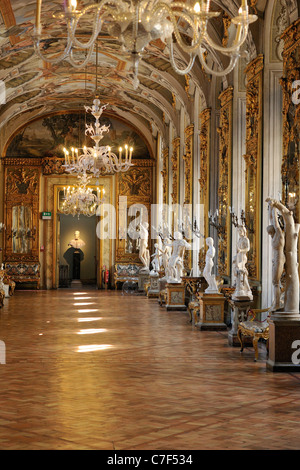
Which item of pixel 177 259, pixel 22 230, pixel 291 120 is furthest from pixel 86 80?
pixel 291 120

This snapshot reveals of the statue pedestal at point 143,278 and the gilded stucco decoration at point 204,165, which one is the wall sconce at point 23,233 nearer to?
the statue pedestal at point 143,278

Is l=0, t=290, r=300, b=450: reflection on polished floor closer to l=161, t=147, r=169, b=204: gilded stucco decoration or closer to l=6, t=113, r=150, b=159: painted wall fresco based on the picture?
l=161, t=147, r=169, b=204: gilded stucco decoration

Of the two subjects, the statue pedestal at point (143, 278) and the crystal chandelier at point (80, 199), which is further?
the statue pedestal at point (143, 278)

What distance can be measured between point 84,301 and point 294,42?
13.1 m

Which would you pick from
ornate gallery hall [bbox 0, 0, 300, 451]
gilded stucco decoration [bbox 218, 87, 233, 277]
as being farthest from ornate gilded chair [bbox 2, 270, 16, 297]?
gilded stucco decoration [bbox 218, 87, 233, 277]

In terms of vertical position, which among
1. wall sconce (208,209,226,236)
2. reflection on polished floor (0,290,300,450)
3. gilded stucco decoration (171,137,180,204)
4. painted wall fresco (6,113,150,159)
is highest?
painted wall fresco (6,113,150,159)

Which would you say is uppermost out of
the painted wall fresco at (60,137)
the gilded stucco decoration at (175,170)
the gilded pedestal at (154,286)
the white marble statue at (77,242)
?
the painted wall fresco at (60,137)

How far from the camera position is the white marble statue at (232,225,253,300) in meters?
11.6

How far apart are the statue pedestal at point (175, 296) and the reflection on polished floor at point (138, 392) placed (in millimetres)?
4501

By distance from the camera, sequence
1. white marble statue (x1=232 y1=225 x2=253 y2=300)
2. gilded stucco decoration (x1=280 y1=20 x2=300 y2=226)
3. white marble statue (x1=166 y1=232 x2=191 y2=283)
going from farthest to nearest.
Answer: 1. white marble statue (x1=166 y1=232 x2=191 y2=283)
2. white marble statue (x1=232 y1=225 x2=253 y2=300)
3. gilded stucco decoration (x1=280 y1=20 x2=300 y2=226)

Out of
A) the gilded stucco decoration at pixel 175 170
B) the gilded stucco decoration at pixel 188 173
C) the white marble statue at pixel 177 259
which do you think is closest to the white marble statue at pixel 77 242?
the gilded stucco decoration at pixel 175 170

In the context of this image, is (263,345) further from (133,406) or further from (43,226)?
(43,226)

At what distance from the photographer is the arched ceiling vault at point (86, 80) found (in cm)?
1639

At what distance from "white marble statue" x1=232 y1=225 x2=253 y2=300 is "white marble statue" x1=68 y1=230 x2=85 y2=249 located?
78.1 feet
